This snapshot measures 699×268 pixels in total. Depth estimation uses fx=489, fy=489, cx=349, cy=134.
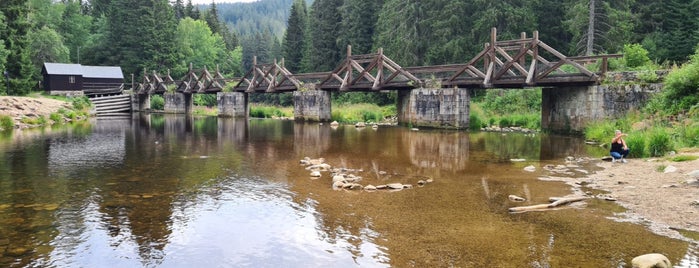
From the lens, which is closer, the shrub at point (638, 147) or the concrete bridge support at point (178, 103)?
the shrub at point (638, 147)

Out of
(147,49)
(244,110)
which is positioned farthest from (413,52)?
(147,49)

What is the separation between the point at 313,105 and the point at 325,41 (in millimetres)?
27143

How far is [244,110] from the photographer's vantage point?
44531 mm

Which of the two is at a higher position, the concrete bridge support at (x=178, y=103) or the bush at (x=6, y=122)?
the concrete bridge support at (x=178, y=103)

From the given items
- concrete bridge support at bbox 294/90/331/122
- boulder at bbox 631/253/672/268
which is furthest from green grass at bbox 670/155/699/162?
concrete bridge support at bbox 294/90/331/122

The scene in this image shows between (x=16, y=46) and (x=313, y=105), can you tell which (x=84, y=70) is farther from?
(x=313, y=105)

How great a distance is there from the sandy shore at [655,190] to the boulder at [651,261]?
1421mm

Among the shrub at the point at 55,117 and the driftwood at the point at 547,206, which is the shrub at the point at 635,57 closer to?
the driftwood at the point at 547,206

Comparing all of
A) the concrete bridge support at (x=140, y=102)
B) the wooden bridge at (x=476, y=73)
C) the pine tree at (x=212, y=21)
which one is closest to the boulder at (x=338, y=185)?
the wooden bridge at (x=476, y=73)

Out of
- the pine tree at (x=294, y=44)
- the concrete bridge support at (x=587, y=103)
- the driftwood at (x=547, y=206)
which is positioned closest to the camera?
the driftwood at (x=547, y=206)

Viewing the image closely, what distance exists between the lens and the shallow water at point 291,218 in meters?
6.10

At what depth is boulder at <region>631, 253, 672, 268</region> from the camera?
17.5ft

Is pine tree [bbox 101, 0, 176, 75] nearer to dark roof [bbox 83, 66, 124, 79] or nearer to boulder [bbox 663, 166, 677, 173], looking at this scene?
dark roof [bbox 83, 66, 124, 79]

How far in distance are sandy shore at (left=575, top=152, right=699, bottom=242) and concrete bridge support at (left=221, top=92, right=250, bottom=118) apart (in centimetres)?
3561
